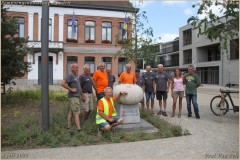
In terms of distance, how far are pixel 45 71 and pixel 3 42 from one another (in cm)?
444

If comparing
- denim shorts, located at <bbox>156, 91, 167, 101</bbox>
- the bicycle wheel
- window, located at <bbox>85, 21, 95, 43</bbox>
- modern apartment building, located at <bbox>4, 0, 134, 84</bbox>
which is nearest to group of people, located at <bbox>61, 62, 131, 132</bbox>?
denim shorts, located at <bbox>156, 91, 167, 101</bbox>

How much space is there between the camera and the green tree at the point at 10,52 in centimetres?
1141

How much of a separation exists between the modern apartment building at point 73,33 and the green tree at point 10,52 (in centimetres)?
2331

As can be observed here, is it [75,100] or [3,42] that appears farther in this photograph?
[3,42]

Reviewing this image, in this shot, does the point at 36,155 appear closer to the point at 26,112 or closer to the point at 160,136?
the point at 160,136

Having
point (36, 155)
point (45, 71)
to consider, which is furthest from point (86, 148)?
point (45, 71)

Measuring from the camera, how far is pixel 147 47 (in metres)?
12.9

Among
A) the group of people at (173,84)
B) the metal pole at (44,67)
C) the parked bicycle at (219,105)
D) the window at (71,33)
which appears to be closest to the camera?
the metal pole at (44,67)

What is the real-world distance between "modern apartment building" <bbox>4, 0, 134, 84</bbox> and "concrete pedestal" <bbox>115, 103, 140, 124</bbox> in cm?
2698

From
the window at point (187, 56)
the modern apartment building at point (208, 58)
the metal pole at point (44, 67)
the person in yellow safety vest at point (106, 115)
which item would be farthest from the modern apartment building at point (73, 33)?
the person in yellow safety vest at point (106, 115)

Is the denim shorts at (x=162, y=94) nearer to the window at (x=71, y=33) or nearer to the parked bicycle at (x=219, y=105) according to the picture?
the parked bicycle at (x=219, y=105)

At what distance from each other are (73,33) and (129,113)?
29.8 meters

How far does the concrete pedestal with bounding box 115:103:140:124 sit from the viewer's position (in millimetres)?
8422

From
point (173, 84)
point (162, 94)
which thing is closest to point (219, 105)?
point (173, 84)
